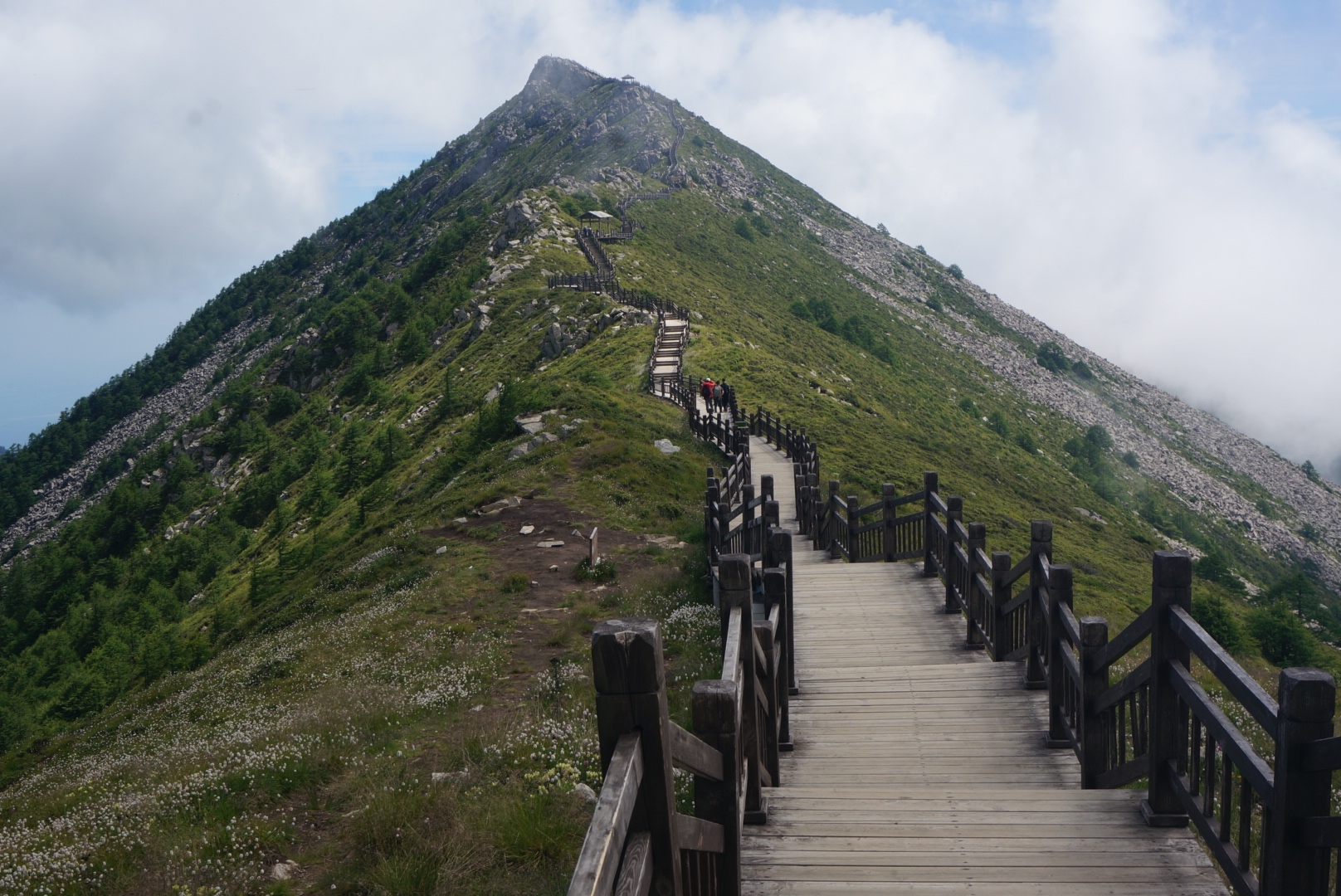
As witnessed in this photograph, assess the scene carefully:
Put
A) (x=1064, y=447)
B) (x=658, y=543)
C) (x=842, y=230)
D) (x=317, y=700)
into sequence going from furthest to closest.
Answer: (x=842, y=230) → (x=1064, y=447) → (x=658, y=543) → (x=317, y=700)

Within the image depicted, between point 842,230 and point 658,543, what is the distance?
125558 mm

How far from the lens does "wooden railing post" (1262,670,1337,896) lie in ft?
10.8

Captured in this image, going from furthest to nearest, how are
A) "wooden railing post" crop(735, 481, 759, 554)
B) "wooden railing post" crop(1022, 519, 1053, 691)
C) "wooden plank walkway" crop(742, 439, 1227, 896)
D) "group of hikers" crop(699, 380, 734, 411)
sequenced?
"group of hikers" crop(699, 380, 734, 411)
"wooden railing post" crop(735, 481, 759, 554)
"wooden railing post" crop(1022, 519, 1053, 691)
"wooden plank walkway" crop(742, 439, 1227, 896)

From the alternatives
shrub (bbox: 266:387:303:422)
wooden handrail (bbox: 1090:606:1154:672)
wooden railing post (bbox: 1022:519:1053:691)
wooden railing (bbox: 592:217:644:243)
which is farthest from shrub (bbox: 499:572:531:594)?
wooden railing (bbox: 592:217:644:243)

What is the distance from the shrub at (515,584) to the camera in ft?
48.7

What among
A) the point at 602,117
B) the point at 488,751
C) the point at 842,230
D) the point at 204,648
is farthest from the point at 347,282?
the point at 488,751

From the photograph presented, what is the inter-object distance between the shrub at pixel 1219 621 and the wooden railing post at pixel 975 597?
27847mm

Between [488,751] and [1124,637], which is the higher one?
[1124,637]

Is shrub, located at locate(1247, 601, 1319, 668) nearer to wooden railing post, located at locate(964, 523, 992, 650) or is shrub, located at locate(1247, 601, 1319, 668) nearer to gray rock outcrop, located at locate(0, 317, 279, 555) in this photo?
wooden railing post, located at locate(964, 523, 992, 650)

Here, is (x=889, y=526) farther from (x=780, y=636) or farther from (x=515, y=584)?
(x=780, y=636)

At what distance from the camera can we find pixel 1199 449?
3927 inches

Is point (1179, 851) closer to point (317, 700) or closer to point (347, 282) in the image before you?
point (317, 700)

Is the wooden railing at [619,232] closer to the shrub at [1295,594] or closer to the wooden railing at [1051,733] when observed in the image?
the shrub at [1295,594]

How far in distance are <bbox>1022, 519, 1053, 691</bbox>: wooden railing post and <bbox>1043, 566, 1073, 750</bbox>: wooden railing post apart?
17.7 inches
